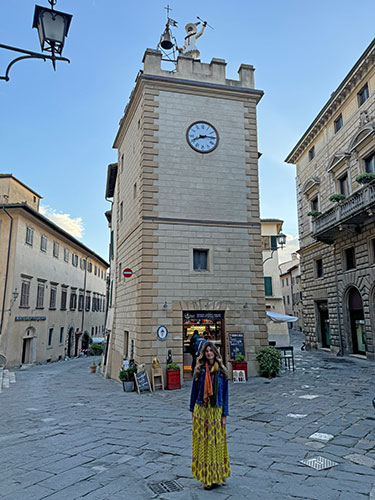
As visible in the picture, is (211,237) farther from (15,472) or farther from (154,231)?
(15,472)

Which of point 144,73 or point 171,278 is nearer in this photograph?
point 171,278

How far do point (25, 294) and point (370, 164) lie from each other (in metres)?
21.1

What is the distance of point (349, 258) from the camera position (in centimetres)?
1947

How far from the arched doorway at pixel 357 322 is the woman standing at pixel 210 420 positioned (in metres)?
15.7

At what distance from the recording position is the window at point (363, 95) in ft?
Answer: 58.3

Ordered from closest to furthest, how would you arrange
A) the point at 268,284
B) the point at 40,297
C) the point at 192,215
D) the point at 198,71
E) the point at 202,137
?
the point at 192,215, the point at 202,137, the point at 198,71, the point at 268,284, the point at 40,297

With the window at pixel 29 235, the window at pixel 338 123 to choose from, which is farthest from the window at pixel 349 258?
the window at pixel 29 235

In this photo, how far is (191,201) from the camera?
13.7 meters

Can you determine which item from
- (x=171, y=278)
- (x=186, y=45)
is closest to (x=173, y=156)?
(x=171, y=278)

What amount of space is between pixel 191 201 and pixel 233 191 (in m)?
1.75

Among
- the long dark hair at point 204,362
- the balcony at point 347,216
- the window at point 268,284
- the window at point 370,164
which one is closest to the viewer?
the long dark hair at point 204,362

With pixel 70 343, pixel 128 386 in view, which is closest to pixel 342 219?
pixel 128 386

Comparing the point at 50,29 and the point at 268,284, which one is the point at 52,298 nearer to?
the point at 268,284

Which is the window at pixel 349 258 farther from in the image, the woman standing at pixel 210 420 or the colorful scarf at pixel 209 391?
the colorful scarf at pixel 209 391
